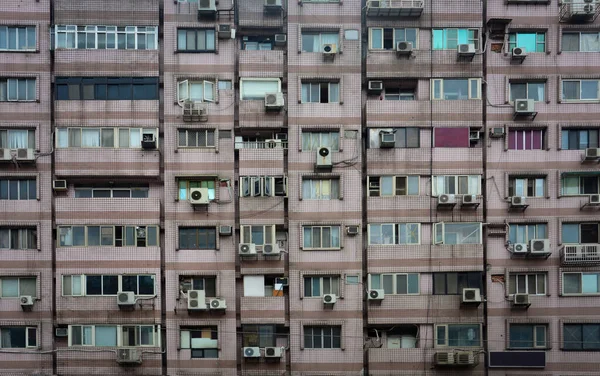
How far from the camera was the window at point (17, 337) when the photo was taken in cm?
1898

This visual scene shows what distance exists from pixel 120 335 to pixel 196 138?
21.0ft

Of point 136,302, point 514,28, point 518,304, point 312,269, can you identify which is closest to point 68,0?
point 136,302

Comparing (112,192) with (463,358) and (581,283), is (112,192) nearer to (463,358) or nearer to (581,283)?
(463,358)

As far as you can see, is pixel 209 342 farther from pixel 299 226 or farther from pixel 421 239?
pixel 421 239

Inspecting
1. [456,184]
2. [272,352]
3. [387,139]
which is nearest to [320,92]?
[387,139]

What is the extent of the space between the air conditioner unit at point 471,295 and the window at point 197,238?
25.2 feet

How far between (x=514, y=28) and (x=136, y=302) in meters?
14.4

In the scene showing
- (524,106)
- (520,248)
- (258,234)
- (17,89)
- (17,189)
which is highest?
(17,89)

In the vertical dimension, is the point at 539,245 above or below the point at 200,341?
above

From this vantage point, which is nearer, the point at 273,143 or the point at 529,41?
the point at 273,143

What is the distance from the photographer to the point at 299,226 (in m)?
19.1

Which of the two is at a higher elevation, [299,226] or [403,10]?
[403,10]

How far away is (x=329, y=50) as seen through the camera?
19172 mm

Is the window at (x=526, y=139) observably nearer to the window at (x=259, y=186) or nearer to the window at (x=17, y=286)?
the window at (x=259, y=186)
